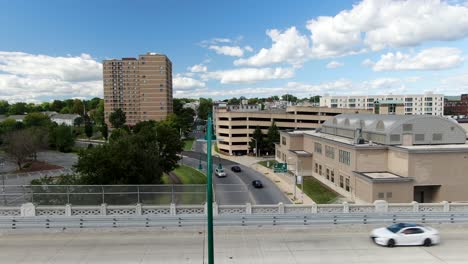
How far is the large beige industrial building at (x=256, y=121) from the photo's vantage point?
8438 centimetres

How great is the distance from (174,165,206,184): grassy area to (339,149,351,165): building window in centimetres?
2283

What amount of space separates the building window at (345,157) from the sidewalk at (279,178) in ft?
21.4

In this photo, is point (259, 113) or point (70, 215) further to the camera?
point (259, 113)

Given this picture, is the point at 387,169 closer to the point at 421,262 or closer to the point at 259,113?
the point at 421,262

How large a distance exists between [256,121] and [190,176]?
106 ft

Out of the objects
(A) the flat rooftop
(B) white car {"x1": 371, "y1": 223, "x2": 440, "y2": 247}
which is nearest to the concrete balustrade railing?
(B) white car {"x1": 371, "y1": 223, "x2": 440, "y2": 247}

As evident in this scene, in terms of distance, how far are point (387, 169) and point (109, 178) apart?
3119 centimetres

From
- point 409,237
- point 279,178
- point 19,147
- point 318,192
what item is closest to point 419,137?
point 318,192

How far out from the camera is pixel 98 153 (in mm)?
32938

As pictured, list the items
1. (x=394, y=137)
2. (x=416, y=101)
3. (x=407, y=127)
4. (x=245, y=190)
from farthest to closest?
(x=416, y=101), (x=245, y=190), (x=407, y=127), (x=394, y=137)

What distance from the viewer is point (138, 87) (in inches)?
5541

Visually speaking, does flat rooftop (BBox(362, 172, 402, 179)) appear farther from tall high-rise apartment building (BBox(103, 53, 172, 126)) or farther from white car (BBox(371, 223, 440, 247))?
tall high-rise apartment building (BBox(103, 53, 172, 126))

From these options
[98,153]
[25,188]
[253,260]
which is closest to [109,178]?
[98,153]

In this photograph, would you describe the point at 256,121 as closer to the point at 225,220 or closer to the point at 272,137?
the point at 272,137
